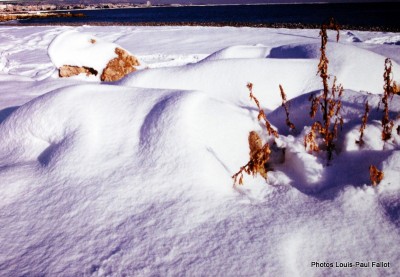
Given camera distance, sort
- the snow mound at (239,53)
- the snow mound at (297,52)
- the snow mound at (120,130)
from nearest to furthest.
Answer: the snow mound at (120,130) → the snow mound at (297,52) → the snow mound at (239,53)

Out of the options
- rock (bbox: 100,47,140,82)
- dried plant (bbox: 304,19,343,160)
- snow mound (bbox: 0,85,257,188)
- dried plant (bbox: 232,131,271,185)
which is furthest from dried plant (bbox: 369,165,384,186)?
rock (bbox: 100,47,140,82)

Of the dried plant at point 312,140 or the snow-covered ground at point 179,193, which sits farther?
the dried plant at point 312,140

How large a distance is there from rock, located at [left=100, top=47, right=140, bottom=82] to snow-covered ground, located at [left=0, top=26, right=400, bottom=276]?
282 centimetres

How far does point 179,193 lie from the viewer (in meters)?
1.48

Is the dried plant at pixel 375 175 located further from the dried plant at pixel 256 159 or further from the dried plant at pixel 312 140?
the dried plant at pixel 256 159

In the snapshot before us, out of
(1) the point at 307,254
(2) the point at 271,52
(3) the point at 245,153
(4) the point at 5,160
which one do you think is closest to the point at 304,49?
(2) the point at 271,52

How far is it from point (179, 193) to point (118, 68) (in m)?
3.99

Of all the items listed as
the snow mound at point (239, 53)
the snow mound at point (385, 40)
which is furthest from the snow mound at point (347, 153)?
the snow mound at point (385, 40)

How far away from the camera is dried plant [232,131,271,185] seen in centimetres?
156

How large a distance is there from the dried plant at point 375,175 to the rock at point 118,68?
4.32m

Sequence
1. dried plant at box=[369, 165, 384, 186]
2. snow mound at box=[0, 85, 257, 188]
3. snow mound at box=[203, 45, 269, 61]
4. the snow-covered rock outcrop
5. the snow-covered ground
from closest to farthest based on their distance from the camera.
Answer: the snow-covered ground, dried plant at box=[369, 165, 384, 186], snow mound at box=[0, 85, 257, 188], snow mound at box=[203, 45, 269, 61], the snow-covered rock outcrop

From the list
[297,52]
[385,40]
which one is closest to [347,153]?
[297,52]

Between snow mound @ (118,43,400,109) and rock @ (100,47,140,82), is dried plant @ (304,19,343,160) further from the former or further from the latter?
rock @ (100,47,140,82)

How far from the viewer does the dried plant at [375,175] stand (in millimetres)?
1406
